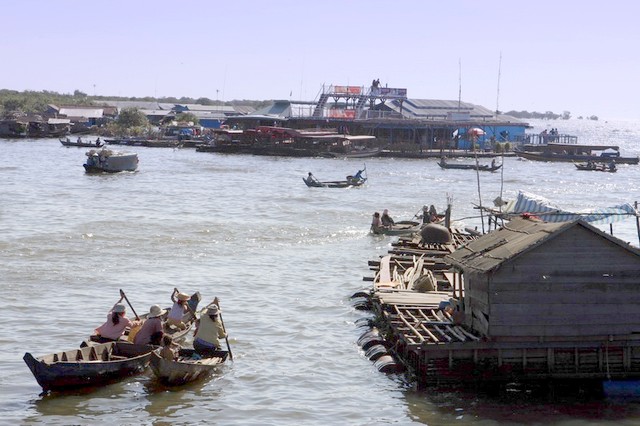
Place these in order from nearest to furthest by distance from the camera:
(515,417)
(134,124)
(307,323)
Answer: (515,417) → (307,323) → (134,124)

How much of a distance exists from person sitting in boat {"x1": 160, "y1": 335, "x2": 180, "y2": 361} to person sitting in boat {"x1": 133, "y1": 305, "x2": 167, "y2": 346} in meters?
0.36

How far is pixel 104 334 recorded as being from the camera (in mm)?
18438

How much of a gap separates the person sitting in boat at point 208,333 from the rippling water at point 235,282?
0.63 meters

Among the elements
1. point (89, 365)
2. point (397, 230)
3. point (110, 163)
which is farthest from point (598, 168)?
point (89, 365)

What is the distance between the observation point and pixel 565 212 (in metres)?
24.6

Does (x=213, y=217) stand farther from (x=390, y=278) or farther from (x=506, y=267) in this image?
(x=506, y=267)

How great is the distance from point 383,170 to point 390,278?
57.4 m

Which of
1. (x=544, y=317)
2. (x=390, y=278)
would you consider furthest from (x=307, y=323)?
(x=544, y=317)

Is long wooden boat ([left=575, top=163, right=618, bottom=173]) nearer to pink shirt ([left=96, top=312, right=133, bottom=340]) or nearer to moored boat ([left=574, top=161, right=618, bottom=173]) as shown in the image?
moored boat ([left=574, top=161, right=618, bottom=173])

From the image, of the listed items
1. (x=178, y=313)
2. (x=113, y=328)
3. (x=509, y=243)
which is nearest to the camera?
(x=509, y=243)

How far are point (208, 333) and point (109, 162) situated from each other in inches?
2141

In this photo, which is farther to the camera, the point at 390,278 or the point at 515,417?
the point at 390,278

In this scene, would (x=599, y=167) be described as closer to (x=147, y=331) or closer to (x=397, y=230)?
(x=397, y=230)

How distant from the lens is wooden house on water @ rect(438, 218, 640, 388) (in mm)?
16922
